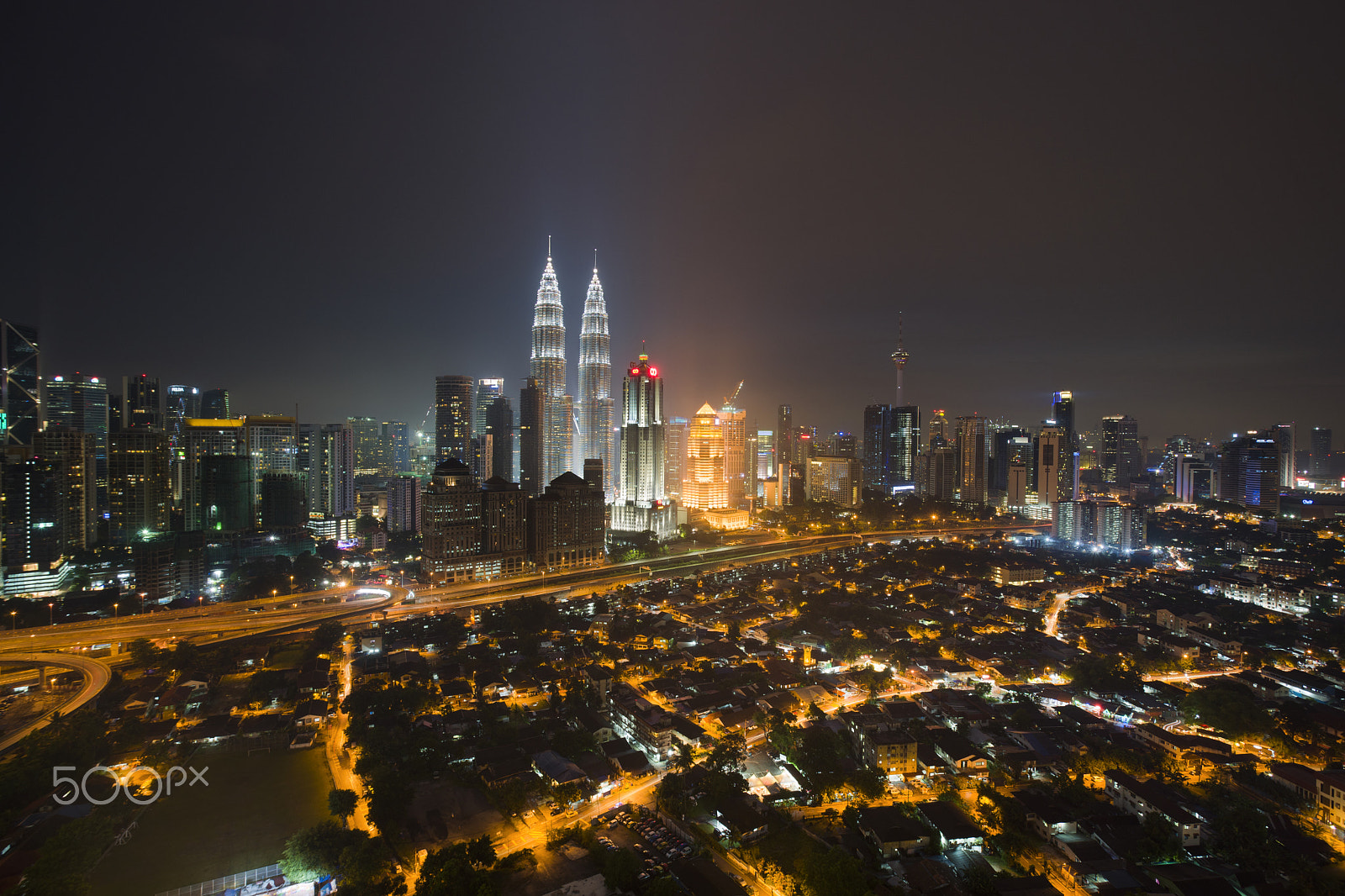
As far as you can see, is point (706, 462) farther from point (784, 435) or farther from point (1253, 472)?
point (1253, 472)

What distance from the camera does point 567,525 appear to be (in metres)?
20.4

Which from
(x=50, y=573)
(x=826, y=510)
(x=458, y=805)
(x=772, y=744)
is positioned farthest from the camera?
(x=826, y=510)

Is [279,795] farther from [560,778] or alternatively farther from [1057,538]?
[1057,538]

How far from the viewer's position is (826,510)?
31.1 metres

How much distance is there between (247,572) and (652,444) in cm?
1454

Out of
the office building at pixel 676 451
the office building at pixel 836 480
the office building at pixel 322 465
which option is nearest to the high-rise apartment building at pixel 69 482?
the office building at pixel 322 465

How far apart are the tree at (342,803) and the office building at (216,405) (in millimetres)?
28668

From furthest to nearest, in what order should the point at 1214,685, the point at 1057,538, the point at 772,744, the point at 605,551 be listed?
the point at 1057,538, the point at 605,551, the point at 1214,685, the point at 772,744

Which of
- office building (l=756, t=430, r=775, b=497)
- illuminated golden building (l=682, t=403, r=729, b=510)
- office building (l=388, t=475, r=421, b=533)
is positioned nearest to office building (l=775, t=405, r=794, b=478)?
office building (l=756, t=430, r=775, b=497)

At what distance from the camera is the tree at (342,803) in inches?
274

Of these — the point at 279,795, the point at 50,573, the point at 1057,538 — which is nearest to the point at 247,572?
the point at 50,573

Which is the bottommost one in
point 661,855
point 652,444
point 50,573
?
point 661,855

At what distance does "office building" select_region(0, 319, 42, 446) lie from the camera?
1520cm

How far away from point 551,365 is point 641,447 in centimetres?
805
